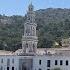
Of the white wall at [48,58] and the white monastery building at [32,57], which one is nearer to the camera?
the white wall at [48,58]

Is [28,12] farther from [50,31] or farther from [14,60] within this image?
[50,31]

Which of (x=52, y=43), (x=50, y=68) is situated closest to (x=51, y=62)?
(x=50, y=68)

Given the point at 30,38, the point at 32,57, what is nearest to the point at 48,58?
the point at 32,57

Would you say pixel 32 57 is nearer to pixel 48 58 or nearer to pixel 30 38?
pixel 48 58

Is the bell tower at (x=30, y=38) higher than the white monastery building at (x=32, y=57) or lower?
higher

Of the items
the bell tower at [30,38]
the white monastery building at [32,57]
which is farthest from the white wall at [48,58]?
the bell tower at [30,38]

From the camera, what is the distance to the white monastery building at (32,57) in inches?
3078

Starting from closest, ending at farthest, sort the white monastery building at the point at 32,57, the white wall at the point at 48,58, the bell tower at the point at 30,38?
the white wall at the point at 48,58 < the white monastery building at the point at 32,57 < the bell tower at the point at 30,38

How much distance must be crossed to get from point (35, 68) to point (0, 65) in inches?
312

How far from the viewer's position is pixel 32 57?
3187 inches

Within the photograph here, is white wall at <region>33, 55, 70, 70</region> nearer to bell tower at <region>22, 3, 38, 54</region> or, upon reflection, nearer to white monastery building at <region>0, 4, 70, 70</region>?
white monastery building at <region>0, 4, 70, 70</region>

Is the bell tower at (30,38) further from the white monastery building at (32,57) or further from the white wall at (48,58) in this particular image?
the white wall at (48,58)

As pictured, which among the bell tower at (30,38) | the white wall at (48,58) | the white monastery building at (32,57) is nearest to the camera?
the white wall at (48,58)

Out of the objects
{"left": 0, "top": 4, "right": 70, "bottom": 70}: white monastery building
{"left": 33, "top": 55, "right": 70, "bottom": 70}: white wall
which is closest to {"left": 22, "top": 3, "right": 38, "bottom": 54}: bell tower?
{"left": 0, "top": 4, "right": 70, "bottom": 70}: white monastery building
